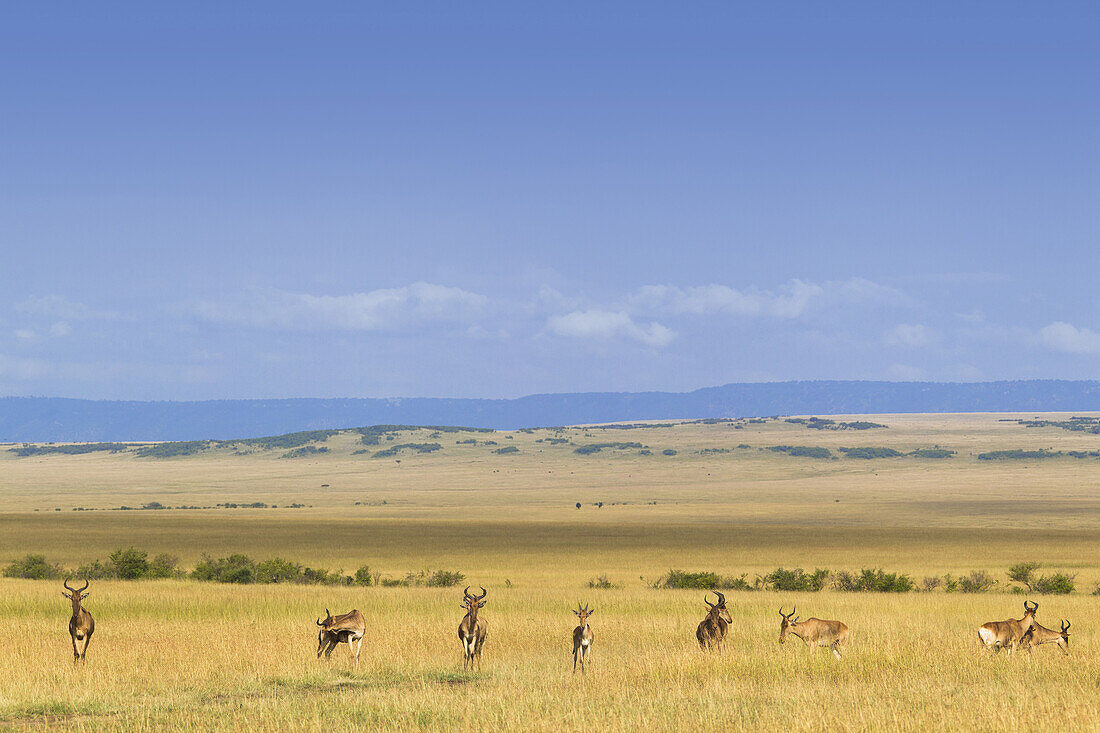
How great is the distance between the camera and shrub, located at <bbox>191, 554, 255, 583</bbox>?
45353 mm

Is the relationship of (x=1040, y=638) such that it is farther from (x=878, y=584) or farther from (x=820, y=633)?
(x=878, y=584)

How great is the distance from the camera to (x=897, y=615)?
28.2 meters

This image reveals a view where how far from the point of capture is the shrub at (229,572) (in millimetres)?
45353

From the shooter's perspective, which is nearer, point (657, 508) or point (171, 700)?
point (171, 700)

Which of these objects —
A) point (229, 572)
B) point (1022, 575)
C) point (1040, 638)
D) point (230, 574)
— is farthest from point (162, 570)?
point (1040, 638)

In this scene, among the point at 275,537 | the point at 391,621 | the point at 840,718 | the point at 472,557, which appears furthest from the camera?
the point at 275,537

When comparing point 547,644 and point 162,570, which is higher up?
point 547,644

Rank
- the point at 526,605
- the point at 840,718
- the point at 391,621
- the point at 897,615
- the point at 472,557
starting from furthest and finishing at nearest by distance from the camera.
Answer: the point at 472,557 < the point at 526,605 < the point at 897,615 < the point at 391,621 < the point at 840,718

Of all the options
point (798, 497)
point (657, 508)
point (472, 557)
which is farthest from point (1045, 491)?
point (472, 557)

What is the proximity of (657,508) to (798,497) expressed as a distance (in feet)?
91.1

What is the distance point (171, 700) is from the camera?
1435 centimetres

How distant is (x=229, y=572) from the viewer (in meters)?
45.6

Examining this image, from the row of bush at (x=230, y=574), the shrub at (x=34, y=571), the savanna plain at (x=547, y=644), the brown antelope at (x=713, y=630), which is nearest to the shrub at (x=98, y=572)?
the row of bush at (x=230, y=574)

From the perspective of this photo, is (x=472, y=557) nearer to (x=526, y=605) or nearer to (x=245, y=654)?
(x=526, y=605)
